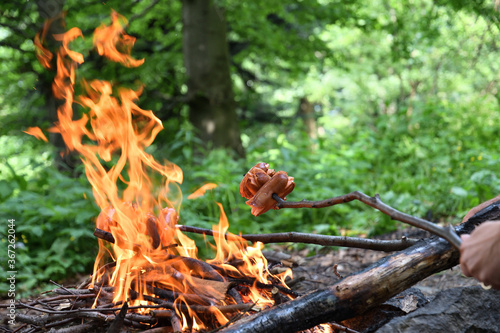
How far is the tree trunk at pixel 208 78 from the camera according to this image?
25.8ft

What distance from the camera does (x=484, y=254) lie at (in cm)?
152

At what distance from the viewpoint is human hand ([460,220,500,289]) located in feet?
4.93

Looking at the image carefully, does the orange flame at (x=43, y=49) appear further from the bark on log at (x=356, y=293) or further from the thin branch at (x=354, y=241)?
the bark on log at (x=356, y=293)

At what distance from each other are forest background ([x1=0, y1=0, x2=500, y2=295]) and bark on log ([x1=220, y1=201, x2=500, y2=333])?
113 inches

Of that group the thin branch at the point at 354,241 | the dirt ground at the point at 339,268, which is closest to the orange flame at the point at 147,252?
the thin branch at the point at 354,241

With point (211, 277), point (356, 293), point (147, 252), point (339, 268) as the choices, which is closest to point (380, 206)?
point (356, 293)

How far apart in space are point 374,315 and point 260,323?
0.74m

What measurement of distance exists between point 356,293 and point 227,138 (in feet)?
20.7

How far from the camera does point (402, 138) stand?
335 inches

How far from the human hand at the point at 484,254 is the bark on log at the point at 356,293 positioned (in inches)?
12.6

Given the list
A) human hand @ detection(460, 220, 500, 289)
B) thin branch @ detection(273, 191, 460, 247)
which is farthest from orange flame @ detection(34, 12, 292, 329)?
human hand @ detection(460, 220, 500, 289)

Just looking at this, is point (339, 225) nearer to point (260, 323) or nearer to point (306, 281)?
point (306, 281)

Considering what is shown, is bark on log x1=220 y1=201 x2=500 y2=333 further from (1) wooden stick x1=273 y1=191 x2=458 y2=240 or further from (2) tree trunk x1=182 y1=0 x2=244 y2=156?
(2) tree trunk x1=182 y1=0 x2=244 y2=156

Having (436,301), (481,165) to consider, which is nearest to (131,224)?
(436,301)
